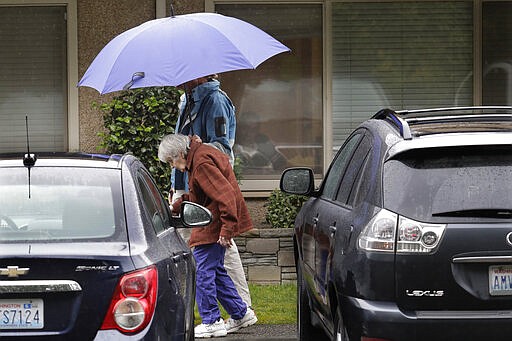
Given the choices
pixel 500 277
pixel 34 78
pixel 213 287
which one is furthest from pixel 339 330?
pixel 34 78

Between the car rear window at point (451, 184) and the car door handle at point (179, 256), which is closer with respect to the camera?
the car rear window at point (451, 184)

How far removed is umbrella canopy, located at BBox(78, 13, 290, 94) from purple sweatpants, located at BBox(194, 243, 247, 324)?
1.38m

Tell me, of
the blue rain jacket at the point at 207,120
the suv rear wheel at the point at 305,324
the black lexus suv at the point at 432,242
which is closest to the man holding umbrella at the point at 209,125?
the blue rain jacket at the point at 207,120

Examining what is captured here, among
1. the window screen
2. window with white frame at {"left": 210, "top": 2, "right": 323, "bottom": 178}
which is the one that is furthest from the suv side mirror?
the window screen

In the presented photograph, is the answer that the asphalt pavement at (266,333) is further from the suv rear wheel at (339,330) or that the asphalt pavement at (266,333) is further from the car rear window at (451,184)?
the car rear window at (451,184)

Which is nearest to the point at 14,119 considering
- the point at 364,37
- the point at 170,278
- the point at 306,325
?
the point at 364,37

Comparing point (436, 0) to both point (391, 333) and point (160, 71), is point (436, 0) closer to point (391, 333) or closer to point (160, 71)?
point (160, 71)

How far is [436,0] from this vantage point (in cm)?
1326

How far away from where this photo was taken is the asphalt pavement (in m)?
9.10

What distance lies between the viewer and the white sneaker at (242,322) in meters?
9.38

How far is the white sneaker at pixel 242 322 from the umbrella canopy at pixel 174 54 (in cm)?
204

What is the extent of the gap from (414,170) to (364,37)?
7682 millimetres

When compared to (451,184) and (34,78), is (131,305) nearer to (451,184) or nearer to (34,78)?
(451,184)

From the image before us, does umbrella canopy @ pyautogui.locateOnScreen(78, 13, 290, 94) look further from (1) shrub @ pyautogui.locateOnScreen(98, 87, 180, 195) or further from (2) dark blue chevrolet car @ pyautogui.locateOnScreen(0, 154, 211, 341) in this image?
(1) shrub @ pyautogui.locateOnScreen(98, 87, 180, 195)
